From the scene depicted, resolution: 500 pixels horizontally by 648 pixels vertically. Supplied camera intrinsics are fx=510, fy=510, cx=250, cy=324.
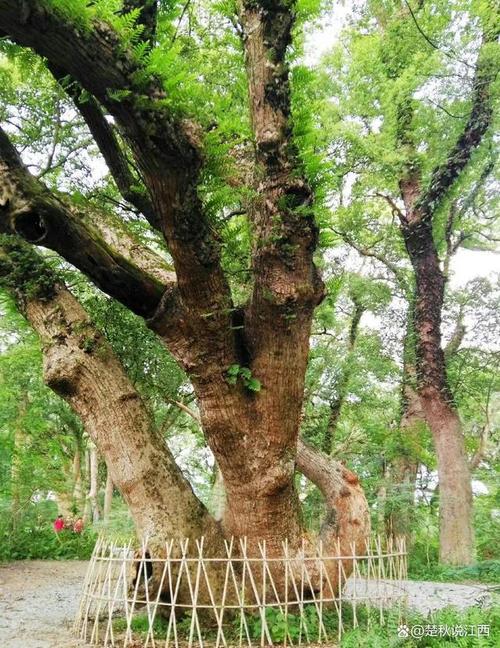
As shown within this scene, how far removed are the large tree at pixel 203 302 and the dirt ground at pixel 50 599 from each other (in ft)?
4.55

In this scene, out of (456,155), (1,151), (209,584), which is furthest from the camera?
(456,155)

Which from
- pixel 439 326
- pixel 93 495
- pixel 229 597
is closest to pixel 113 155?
pixel 229 597

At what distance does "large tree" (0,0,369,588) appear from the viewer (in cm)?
394

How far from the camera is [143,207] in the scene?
5441mm

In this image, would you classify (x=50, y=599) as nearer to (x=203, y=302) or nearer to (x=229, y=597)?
(x=229, y=597)

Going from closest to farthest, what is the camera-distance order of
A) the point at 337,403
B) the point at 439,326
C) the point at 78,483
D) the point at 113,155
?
the point at 113,155 → the point at 439,326 → the point at 337,403 → the point at 78,483

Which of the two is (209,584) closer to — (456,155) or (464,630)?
(464,630)

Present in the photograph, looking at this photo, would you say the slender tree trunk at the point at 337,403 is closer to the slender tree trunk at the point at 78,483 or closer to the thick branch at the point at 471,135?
the thick branch at the point at 471,135

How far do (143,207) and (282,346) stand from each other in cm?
223

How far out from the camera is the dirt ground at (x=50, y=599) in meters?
4.76

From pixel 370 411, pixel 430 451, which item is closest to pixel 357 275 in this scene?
pixel 370 411

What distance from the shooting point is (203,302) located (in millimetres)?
4406

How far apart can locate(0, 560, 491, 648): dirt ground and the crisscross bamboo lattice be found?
0.92 ft

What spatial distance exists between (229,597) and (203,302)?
2636 millimetres
